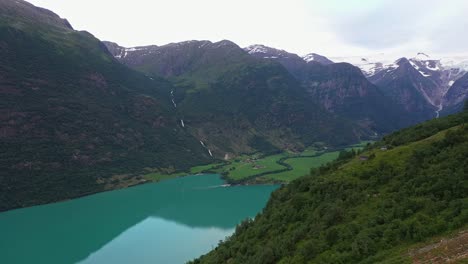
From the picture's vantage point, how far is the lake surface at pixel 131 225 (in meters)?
74.4

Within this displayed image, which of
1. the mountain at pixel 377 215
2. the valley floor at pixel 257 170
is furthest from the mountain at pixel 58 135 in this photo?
the mountain at pixel 377 215

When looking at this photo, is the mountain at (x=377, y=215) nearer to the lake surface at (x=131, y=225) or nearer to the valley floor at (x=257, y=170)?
the lake surface at (x=131, y=225)

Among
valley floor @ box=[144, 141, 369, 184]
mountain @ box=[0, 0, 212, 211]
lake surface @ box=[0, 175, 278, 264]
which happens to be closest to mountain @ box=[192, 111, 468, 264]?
lake surface @ box=[0, 175, 278, 264]

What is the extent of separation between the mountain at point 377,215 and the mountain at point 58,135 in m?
109

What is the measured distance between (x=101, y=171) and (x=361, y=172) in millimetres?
131571

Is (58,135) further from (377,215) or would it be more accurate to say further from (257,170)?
(377,215)

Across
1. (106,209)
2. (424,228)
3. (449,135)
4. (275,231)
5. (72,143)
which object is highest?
(449,135)

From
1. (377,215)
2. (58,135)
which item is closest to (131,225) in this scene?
(58,135)

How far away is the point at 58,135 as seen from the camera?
6019 inches

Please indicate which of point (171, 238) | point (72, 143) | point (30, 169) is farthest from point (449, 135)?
point (72, 143)

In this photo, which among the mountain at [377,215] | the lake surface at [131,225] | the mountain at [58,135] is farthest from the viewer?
the mountain at [58,135]

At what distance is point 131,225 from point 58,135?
7637cm

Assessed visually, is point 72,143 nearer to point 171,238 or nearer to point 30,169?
point 30,169

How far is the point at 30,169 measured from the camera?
13188cm
